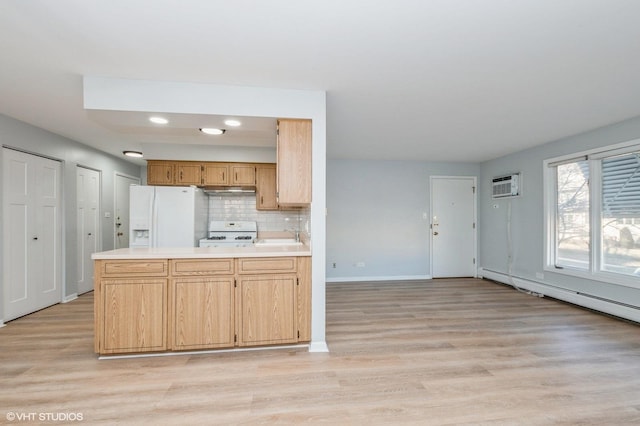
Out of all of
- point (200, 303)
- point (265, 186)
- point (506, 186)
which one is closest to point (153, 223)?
point (265, 186)

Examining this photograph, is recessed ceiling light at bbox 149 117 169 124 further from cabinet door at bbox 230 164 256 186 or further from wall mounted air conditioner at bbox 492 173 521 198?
wall mounted air conditioner at bbox 492 173 521 198

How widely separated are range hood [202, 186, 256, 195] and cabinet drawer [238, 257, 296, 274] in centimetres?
257

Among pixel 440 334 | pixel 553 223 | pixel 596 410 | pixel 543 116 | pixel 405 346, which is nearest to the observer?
pixel 596 410

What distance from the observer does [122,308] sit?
98.1 inches

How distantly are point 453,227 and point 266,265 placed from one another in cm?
456

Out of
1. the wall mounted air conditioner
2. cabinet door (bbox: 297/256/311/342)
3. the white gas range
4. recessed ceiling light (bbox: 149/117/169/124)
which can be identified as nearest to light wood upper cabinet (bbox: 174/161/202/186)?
the white gas range

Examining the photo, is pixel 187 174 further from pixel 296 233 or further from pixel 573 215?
pixel 573 215

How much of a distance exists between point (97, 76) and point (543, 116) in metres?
4.49

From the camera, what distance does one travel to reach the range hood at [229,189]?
4.98 metres

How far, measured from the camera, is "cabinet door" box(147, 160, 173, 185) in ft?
15.4

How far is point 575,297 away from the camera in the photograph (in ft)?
13.1

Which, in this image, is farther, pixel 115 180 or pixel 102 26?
pixel 115 180

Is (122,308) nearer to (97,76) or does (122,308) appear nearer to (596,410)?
(97,76)

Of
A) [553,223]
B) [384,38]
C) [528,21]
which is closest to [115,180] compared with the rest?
[384,38]
